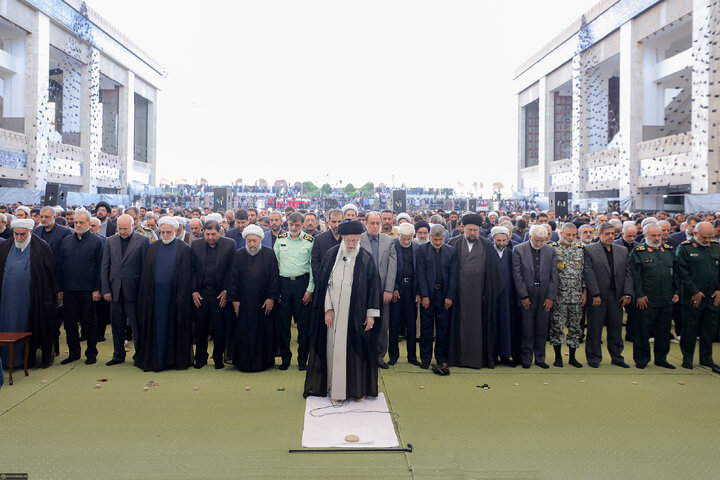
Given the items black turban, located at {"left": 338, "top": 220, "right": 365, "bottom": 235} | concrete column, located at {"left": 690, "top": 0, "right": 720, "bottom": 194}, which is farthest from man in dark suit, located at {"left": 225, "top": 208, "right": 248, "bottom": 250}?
concrete column, located at {"left": 690, "top": 0, "right": 720, "bottom": 194}

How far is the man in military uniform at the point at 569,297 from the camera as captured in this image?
22.2 ft

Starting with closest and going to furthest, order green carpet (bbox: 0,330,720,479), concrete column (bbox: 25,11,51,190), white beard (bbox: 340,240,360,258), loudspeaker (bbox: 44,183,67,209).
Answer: green carpet (bbox: 0,330,720,479)
white beard (bbox: 340,240,360,258)
loudspeaker (bbox: 44,183,67,209)
concrete column (bbox: 25,11,51,190)

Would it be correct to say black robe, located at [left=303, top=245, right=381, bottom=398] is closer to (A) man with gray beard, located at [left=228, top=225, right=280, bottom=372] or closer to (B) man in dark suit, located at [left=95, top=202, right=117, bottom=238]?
(A) man with gray beard, located at [left=228, top=225, right=280, bottom=372]

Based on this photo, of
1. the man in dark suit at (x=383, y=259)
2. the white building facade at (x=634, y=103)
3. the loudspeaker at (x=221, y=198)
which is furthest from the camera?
the white building facade at (x=634, y=103)

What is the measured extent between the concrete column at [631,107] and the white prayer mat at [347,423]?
28391 millimetres

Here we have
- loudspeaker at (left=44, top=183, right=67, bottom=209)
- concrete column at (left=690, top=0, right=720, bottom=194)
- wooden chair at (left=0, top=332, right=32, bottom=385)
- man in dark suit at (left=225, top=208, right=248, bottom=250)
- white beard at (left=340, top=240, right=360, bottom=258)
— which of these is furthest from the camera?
concrete column at (left=690, top=0, right=720, bottom=194)

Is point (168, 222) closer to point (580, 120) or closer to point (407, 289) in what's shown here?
point (407, 289)

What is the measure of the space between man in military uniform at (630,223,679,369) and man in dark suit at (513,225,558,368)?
44.6 inches

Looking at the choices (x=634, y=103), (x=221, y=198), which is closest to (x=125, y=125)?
(x=221, y=198)

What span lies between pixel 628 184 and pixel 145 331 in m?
29.2

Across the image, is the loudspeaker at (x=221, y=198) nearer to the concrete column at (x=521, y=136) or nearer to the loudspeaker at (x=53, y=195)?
the loudspeaker at (x=53, y=195)

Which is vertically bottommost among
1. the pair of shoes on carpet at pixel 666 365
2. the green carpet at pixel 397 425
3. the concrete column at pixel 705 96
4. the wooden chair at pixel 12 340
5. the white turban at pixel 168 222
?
the green carpet at pixel 397 425

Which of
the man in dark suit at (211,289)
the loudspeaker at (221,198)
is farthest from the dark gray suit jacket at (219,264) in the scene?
the loudspeaker at (221,198)

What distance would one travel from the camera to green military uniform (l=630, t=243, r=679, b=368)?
671cm
